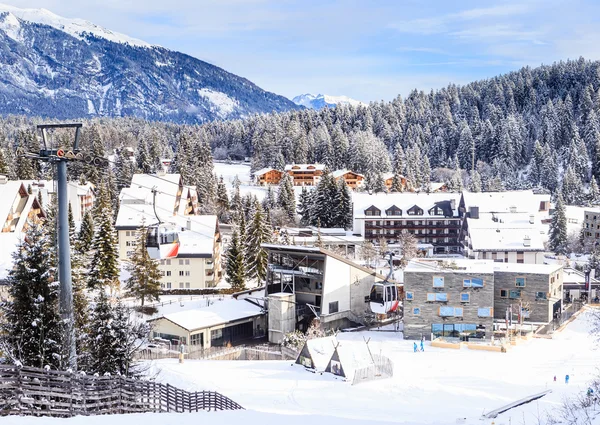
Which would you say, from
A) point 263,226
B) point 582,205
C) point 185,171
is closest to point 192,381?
point 263,226

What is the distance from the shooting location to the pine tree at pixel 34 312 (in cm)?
1786

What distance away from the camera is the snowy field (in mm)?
23875

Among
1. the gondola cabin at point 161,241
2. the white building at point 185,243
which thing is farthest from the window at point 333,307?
the gondola cabin at point 161,241

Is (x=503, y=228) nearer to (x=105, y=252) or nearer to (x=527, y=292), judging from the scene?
(x=527, y=292)

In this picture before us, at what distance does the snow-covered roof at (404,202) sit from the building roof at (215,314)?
37786mm

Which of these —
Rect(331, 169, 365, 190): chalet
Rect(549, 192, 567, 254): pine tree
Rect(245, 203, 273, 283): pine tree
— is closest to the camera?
Rect(245, 203, 273, 283): pine tree

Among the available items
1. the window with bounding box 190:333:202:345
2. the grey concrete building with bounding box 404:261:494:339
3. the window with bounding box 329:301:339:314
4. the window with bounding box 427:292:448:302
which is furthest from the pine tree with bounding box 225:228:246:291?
the window with bounding box 427:292:448:302

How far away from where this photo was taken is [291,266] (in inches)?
1841

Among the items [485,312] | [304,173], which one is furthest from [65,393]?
[304,173]

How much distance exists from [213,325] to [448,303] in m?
15.6

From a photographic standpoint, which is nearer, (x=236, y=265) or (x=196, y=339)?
(x=196, y=339)

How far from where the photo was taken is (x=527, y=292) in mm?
45875

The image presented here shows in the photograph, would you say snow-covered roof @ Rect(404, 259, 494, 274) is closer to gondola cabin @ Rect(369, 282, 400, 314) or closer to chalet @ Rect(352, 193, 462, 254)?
gondola cabin @ Rect(369, 282, 400, 314)

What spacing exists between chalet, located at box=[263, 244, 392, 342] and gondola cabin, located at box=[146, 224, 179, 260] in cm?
1841
